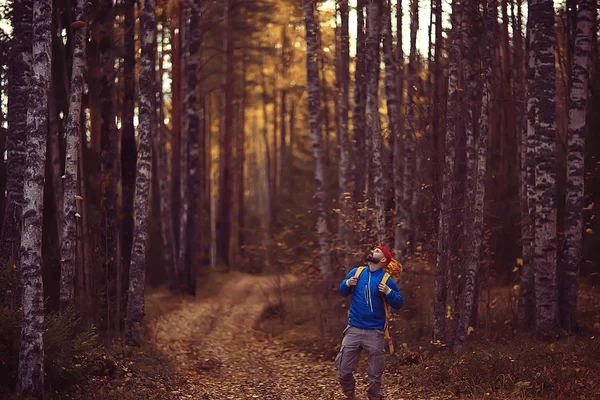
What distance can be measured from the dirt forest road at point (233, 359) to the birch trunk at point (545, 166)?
386 cm

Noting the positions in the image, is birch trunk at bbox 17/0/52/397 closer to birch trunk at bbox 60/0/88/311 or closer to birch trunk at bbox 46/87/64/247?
birch trunk at bbox 60/0/88/311

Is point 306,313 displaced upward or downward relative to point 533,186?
downward

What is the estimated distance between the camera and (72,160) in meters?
10.0

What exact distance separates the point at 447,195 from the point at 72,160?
6.13m

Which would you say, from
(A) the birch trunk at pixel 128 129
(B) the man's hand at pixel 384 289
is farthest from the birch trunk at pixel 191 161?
(B) the man's hand at pixel 384 289

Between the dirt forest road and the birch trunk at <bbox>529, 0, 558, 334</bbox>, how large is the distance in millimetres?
3859

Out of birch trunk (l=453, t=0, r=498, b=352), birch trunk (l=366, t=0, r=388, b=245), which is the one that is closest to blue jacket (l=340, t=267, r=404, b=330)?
birch trunk (l=453, t=0, r=498, b=352)

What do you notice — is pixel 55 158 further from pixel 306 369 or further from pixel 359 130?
pixel 359 130

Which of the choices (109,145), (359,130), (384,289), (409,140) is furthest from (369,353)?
(359,130)

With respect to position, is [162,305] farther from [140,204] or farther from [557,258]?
[557,258]

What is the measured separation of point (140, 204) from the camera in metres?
A: 12.4

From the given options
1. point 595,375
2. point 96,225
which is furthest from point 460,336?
point 96,225

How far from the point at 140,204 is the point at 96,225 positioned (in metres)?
1.10

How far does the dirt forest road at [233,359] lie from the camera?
1062 cm
